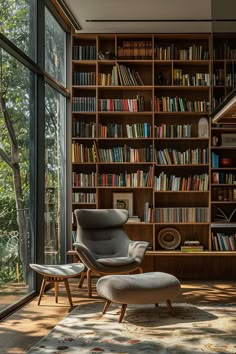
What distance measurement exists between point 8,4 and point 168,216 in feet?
12.3

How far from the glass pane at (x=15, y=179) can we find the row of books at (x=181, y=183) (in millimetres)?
2184

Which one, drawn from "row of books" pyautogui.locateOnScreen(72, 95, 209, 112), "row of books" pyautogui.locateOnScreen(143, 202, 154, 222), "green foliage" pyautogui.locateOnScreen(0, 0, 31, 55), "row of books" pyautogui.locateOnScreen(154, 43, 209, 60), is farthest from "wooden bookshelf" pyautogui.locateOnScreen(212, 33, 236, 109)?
"green foliage" pyautogui.locateOnScreen(0, 0, 31, 55)

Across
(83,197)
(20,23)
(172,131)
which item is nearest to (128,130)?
(172,131)

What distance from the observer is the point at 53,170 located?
286 inches

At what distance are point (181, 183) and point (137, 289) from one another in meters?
3.11

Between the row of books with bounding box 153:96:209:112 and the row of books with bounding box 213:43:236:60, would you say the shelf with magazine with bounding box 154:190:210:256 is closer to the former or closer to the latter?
the row of books with bounding box 153:96:209:112

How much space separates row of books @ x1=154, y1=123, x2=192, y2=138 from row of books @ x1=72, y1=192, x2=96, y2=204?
1270mm

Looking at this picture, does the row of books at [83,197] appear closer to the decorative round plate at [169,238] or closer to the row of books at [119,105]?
the decorative round plate at [169,238]

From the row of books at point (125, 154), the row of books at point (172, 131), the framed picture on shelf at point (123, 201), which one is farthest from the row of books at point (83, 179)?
the row of books at point (172, 131)

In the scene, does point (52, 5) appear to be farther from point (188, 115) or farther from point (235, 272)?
point (235, 272)

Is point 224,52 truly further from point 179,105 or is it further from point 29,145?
point 29,145

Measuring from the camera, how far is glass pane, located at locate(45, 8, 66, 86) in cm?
703

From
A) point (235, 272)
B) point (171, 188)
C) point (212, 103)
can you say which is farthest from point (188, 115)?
point (235, 272)

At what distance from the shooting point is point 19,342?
14.1ft
